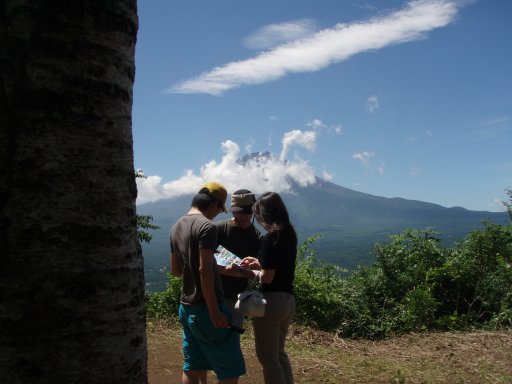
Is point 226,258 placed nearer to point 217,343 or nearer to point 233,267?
point 233,267

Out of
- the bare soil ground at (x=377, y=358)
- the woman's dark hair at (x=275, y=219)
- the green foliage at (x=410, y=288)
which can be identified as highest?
the woman's dark hair at (x=275, y=219)

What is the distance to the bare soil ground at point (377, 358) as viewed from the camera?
5637mm

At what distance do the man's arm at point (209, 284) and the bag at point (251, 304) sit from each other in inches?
11.7

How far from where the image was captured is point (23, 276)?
1242 millimetres

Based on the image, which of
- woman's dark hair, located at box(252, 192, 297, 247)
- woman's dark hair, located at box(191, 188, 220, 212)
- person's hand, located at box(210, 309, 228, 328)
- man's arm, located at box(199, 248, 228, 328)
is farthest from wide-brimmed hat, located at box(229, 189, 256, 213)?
person's hand, located at box(210, 309, 228, 328)

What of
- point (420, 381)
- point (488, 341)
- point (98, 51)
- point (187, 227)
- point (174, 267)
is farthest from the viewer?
point (488, 341)

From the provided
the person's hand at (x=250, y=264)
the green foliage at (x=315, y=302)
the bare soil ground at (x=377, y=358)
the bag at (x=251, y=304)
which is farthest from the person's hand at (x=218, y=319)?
the green foliage at (x=315, y=302)

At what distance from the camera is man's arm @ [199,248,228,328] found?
3342 millimetres

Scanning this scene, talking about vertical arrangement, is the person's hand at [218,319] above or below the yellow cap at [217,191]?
below

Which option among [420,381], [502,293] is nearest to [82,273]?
[420,381]

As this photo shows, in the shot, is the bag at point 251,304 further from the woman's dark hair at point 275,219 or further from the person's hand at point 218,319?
the woman's dark hair at point 275,219

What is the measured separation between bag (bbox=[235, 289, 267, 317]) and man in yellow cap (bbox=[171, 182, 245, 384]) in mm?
201

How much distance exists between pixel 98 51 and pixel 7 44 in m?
0.21

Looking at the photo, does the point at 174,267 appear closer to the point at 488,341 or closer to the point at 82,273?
the point at 82,273
